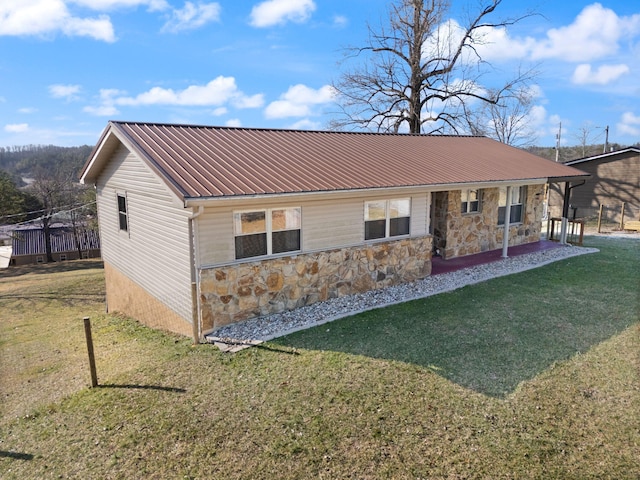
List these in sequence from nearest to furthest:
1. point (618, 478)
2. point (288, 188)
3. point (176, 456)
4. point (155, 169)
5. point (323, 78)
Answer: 1. point (618, 478)
2. point (176, 456)
3. point (155, 169)
4. point (288, 188)
5. point (323, 78)

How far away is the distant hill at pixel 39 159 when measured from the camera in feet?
149

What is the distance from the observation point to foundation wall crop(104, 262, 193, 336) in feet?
27.5

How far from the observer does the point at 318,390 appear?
17.5 feet

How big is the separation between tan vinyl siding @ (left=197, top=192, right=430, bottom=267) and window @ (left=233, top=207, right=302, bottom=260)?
129mm

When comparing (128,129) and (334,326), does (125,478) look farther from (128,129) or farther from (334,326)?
(128,129)

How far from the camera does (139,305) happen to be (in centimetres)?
1048

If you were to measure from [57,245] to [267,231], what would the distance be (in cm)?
4016

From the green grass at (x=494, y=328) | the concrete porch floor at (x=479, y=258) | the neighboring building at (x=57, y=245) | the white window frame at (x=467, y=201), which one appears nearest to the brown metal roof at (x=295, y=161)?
the white window frame at (x=467, y=201)

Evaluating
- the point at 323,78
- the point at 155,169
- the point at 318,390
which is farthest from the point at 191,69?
the point at 318,390

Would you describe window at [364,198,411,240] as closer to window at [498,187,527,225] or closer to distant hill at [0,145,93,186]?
window at [498,187,527,225]

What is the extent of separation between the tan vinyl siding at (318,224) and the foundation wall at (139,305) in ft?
5.30

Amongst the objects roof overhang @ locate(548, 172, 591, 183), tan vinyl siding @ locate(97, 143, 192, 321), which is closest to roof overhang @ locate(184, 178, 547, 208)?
tan vinyl siding @ locate(97, 143, 192, 321)

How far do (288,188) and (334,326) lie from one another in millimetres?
2669

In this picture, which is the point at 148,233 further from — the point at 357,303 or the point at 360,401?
the point at 360,401
